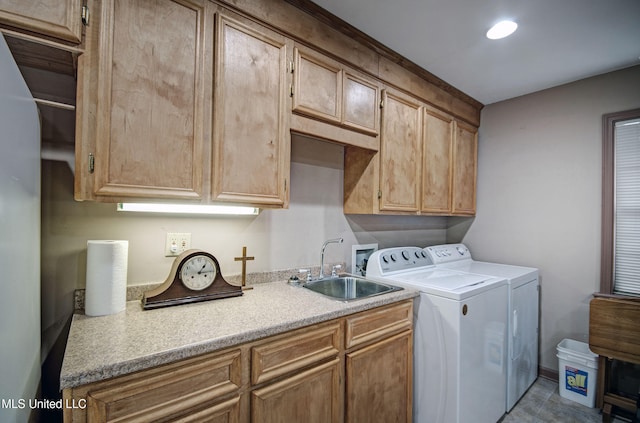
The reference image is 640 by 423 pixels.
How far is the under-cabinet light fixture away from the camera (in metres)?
1.39

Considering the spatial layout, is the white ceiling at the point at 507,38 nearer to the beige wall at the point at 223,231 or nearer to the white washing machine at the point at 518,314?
the beige wall at the point at 223,231

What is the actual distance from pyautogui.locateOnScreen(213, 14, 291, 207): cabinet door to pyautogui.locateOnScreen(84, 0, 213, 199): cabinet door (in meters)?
0.08

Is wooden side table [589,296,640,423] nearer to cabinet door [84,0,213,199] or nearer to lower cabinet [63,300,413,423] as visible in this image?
lower cabinet [63,300,413,423]

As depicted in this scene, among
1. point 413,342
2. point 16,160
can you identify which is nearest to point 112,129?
point 16,160

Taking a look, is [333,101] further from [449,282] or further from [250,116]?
[449,282]

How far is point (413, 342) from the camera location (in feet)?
6.19

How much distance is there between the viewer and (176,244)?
60.8 inches

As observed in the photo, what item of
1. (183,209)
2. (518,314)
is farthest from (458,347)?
(183,209)

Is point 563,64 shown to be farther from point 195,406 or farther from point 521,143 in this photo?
point 195,406

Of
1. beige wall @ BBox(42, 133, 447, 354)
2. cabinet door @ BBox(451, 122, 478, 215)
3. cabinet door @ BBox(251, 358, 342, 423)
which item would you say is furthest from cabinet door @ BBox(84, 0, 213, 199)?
cabinet door @ BBox(451, 122, 478, 215)

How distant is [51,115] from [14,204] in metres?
0.66

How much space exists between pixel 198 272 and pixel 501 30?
228 centimetres

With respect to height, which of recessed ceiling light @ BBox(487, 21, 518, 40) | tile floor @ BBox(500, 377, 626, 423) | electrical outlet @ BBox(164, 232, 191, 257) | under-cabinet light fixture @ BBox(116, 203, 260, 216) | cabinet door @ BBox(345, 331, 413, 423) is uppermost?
recessed ceiling light @ BBox(487, 21, 518, 40)

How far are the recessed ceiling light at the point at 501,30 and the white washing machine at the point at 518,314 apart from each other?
166cm
